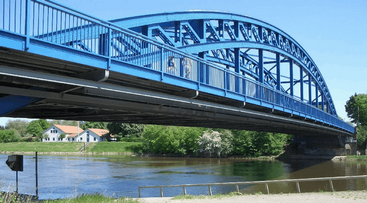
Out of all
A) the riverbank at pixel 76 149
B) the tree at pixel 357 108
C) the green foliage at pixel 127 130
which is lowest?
the riverbank at pixel 76 149

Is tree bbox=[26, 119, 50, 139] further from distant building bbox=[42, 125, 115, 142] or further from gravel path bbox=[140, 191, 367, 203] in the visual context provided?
gravel path bbox=[140, 191, 367, 203]

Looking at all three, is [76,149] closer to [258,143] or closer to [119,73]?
[258,143]

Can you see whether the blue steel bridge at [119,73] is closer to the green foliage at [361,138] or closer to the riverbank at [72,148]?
the green foliage at [361,138]

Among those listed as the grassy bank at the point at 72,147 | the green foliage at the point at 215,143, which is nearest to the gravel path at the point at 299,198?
the green foliage at the point at 215,143

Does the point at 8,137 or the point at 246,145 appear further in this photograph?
the point at 8,137

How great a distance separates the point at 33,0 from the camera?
30.6ft

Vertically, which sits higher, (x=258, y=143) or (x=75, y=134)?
(x=75, y=134)

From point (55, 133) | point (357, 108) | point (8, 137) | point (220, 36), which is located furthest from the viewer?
point (55, 133)

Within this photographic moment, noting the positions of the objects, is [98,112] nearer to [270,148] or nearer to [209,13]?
[209,13]

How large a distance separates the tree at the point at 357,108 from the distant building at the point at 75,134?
53803 mm

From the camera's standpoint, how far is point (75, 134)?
9956 cm

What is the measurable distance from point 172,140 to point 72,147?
24414 millimetres

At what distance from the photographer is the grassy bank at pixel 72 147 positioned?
73.1 meters

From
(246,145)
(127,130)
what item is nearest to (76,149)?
(127,130)
